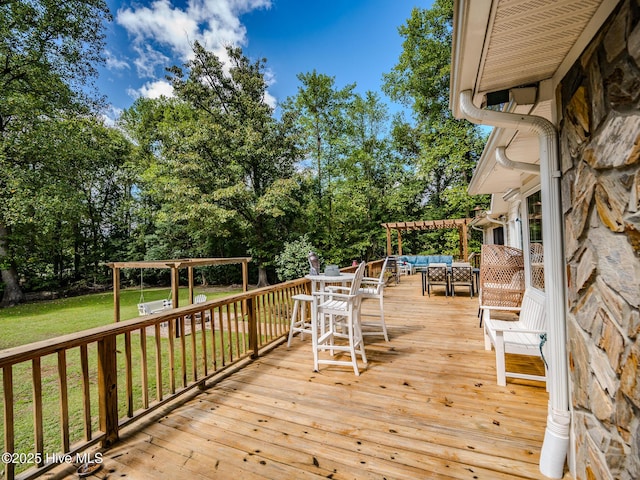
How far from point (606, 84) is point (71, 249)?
61.7 feet

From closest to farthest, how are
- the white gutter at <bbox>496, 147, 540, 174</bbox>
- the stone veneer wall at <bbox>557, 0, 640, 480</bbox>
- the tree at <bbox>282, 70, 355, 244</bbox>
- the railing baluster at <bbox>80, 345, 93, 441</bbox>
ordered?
1. the stone veneer wall at <bbox>557, 0, 640, 480</bbox>
2. the railing baluster at <bbox>80, 345, 93, 441</bbox>
3. the white gutter at <bbox>496, 147, 540, 174</bbox>
4. the tree at <bbox>282, 70, 355, 244</bbox>

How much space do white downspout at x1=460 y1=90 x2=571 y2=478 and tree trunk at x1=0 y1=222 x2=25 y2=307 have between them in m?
16.6

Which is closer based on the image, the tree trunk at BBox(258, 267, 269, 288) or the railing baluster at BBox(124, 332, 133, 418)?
the railing baluster at BBox(124, 332, 133, 418)

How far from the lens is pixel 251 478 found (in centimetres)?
171

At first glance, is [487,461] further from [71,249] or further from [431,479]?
[71,249]

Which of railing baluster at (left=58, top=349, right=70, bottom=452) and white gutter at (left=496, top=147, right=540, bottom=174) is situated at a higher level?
white gutter at (left=496, top=147, right=540, bottom=174)

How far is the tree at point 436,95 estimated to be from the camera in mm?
13141

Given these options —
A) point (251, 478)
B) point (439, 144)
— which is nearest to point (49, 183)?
point (251, 478)

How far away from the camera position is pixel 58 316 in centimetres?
909

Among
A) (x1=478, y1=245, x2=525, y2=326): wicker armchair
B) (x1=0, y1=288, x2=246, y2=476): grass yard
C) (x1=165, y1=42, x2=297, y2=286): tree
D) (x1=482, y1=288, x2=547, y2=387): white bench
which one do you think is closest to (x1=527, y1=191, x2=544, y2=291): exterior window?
(x1=482, y1=288, x2=547, y2=387): white bench

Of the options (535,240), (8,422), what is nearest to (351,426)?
(8,422)

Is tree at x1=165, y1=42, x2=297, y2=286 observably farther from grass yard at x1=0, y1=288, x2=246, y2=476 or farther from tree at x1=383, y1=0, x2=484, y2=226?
tree at x1=383, y1=0, x2=484, y2=226

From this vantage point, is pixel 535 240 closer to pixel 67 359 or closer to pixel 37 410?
pixel 37 410

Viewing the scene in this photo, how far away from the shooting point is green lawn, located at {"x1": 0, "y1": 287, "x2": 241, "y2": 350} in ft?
22.8
